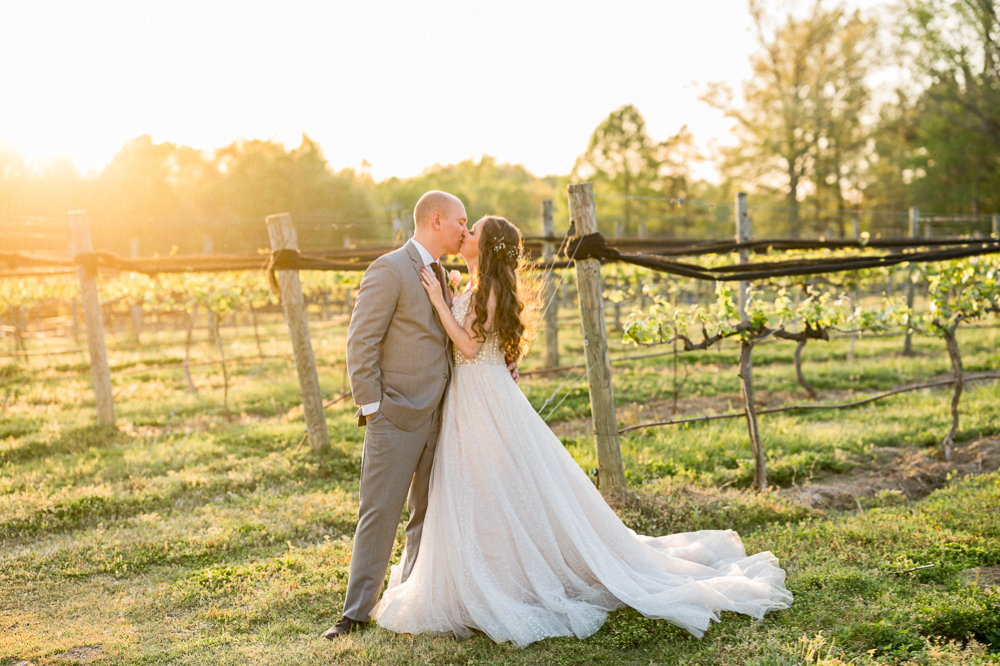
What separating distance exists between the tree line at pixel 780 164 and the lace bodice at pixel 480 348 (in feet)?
89.3

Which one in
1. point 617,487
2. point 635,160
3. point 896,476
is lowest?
point 896,476

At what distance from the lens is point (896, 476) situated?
5.41 metres

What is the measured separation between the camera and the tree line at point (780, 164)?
31.2m

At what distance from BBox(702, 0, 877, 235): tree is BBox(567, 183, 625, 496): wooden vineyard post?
30.1 meters

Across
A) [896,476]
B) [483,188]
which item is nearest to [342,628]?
[896,476]

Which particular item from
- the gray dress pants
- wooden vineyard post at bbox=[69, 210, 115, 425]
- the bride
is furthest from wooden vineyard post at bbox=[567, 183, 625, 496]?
wooden vineyard post at bbox=[69, 210, 115, 425]

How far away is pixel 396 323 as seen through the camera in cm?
329

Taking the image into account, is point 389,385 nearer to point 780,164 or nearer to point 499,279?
point 499,279

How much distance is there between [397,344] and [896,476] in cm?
445

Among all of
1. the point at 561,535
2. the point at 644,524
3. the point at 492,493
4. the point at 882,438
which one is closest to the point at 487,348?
the point at 492,493

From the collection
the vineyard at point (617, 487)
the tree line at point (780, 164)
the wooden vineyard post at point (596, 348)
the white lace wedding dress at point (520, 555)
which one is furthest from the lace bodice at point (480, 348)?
the tree line at point (780, 164)

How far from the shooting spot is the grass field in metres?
3.02

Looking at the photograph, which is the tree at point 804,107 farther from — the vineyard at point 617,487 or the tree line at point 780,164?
the vineyard at point 617,487

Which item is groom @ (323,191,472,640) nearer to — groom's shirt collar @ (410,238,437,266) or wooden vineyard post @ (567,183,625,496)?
groom's shirt collar @ (410,238,437,266)
